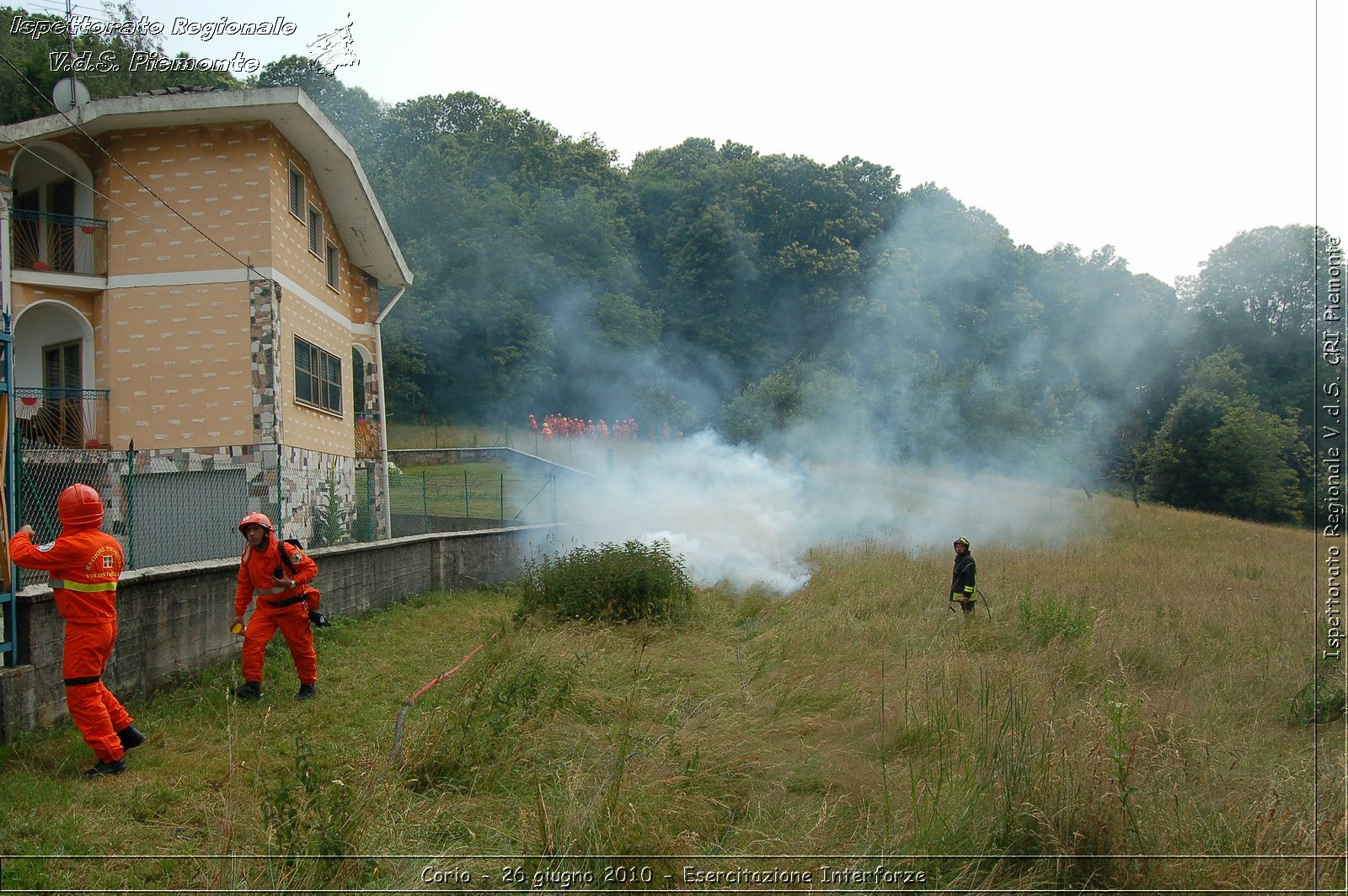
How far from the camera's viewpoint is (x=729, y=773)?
509 cm

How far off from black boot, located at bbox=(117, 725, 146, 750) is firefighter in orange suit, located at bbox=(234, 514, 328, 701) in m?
1.24

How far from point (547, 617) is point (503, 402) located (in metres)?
28.9

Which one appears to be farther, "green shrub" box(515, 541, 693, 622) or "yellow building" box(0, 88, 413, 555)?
"yellow building" box(0, 88, 413, 555)

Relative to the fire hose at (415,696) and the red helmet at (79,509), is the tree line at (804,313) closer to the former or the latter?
the fire hose at (415,696)

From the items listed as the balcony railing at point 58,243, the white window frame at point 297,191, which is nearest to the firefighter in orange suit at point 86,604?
the balcony railing at point 58,243

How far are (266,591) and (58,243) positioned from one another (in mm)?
12302

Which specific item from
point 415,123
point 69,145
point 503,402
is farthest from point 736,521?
point 415,123

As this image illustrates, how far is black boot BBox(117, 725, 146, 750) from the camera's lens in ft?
18.5

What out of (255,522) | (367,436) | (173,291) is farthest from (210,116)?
(255,522)

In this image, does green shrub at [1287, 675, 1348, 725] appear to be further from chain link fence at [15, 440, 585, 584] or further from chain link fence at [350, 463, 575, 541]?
chain link fence at [350, 463, 575, 541]

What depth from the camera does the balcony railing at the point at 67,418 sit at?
14.4 m

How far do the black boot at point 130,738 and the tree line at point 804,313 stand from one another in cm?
2411

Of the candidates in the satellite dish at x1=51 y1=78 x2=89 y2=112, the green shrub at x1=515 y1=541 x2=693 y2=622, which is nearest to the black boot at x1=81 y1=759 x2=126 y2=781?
the green shrub at x1=515 y1=541 x2=693 y2=622

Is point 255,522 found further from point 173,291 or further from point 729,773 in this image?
point 173,291
